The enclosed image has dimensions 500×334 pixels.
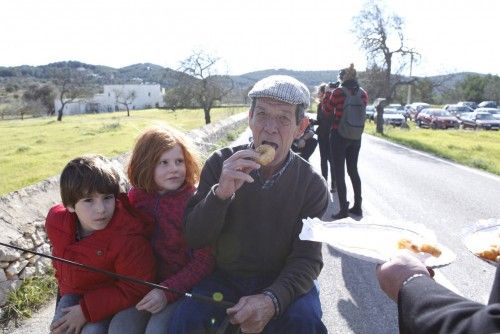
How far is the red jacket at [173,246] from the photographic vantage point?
244 centimetres

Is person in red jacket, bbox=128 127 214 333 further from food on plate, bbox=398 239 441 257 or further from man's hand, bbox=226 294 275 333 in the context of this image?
food on plate, bbox=398 239 441 257

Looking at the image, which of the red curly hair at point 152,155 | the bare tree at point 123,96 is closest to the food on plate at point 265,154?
the red curly hair at point 152,155

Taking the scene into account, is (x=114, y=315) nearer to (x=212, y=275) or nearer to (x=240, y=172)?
(x=212, y=275)

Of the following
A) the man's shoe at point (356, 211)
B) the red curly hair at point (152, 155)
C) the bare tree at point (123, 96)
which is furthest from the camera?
the bare tree at point (123, 96)

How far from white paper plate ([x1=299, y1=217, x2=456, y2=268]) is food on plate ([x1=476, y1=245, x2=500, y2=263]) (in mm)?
117

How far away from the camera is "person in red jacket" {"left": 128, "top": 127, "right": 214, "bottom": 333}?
8.14 ft

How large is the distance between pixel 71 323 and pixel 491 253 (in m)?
2.07

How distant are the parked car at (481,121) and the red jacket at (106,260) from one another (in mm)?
35657

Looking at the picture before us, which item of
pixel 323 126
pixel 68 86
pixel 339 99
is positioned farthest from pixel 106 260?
pixel 68 86

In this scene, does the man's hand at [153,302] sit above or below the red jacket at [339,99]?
below

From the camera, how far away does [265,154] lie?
7.54 feet

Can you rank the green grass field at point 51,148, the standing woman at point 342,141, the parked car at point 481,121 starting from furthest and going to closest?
the parked car at point 481,121 → the green grass field at point 51,148 → the standing woman at point 342,141

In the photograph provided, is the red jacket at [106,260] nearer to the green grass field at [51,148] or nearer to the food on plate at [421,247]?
the green grass field at [51,148]

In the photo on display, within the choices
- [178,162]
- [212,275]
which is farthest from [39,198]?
[212,275]
